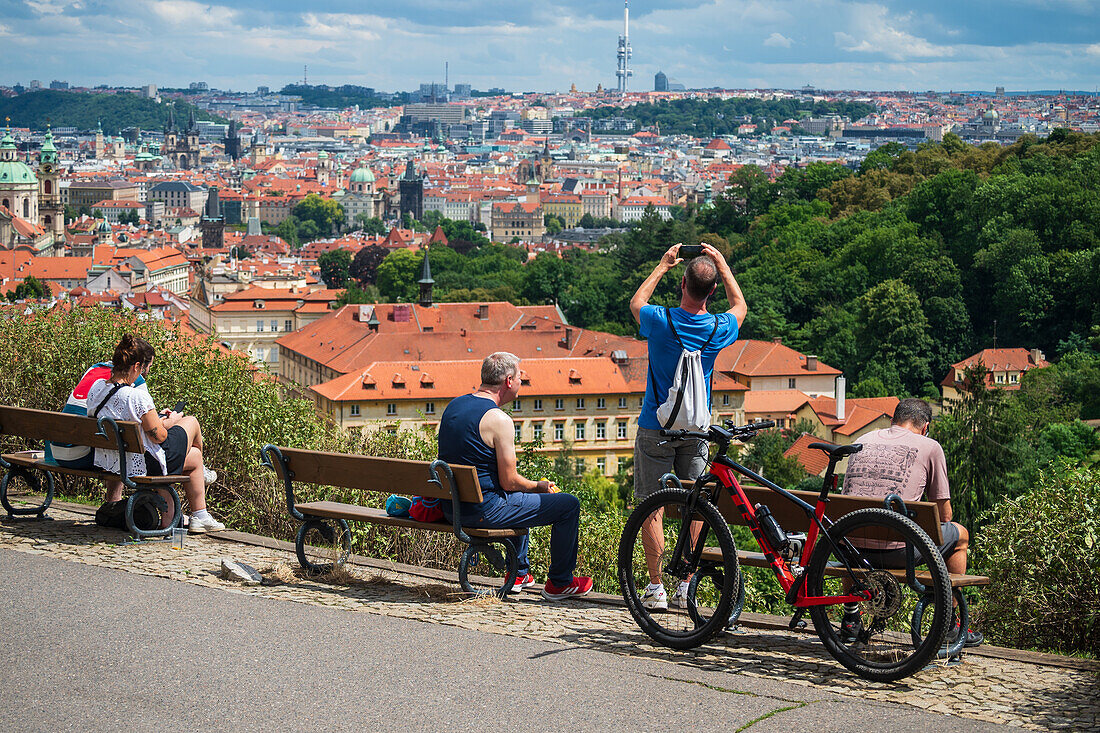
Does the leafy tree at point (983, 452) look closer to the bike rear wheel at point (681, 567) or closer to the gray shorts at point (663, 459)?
the gray shorts at point (663, 459)

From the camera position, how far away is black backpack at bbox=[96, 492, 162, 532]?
A: 6840 mm

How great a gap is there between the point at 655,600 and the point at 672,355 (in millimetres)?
930

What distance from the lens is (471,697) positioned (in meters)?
4.48

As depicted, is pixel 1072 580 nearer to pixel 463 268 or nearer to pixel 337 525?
pixel 337 525

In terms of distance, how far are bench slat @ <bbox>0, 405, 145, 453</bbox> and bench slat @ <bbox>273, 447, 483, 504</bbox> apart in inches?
32.1

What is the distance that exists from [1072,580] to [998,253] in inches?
1804

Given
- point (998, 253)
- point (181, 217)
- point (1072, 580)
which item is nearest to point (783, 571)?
point (1072, 580)

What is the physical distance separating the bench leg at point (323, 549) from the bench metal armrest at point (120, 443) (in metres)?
0.92

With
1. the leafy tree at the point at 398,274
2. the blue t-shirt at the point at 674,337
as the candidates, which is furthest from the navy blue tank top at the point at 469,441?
the leafy tree at the point at 398,274

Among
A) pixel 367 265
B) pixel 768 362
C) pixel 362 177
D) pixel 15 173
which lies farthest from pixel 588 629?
pixel 362 177

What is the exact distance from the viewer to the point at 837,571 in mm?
4824

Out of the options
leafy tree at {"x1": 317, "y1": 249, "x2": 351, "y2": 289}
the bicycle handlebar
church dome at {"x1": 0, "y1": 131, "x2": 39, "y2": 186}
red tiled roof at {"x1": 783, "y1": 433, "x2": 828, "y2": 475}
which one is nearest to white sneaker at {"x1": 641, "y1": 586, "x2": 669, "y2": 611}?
the bicycle handlebar

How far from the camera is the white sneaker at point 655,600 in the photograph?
529 centimetres

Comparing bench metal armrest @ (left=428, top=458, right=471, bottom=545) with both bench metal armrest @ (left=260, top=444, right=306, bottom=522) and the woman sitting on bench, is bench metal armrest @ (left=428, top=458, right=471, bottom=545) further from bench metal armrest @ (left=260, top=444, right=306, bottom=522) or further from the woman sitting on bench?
the woman sitting on bench
